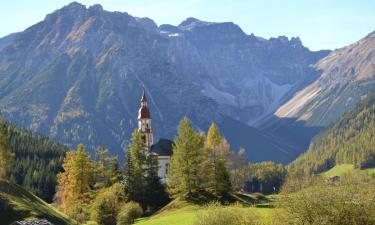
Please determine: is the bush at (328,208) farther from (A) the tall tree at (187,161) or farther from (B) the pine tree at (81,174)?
(B) the pine tree at (81,174)

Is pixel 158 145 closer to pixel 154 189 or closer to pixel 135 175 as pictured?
pixel 154 189

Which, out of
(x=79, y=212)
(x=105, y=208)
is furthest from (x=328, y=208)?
(x=79, y=212)

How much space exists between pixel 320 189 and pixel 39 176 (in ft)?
442

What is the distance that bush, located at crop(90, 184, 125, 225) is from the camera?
4574 inches

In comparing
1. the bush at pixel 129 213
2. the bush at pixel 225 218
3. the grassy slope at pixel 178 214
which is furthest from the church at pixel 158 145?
the bush at pixel 225 218

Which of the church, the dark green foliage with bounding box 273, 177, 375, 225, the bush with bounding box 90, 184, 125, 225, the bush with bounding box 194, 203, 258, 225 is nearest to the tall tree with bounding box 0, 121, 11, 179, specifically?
the bush with bounding box 90, 184, 125, 225

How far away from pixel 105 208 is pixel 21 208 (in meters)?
19.9

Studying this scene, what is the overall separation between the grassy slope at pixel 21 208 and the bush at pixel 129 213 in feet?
32.1

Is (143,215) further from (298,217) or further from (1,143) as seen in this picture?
(298,217)

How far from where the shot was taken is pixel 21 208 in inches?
4008

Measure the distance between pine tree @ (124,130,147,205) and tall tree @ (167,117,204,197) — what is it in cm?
925

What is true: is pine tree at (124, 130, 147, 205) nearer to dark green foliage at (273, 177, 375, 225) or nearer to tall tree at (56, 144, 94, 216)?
tall tree at (56, 144, 94, 216)

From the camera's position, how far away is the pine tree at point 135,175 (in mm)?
126250

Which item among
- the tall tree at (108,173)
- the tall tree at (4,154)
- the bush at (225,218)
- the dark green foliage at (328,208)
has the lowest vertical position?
the bush at (225,218)
